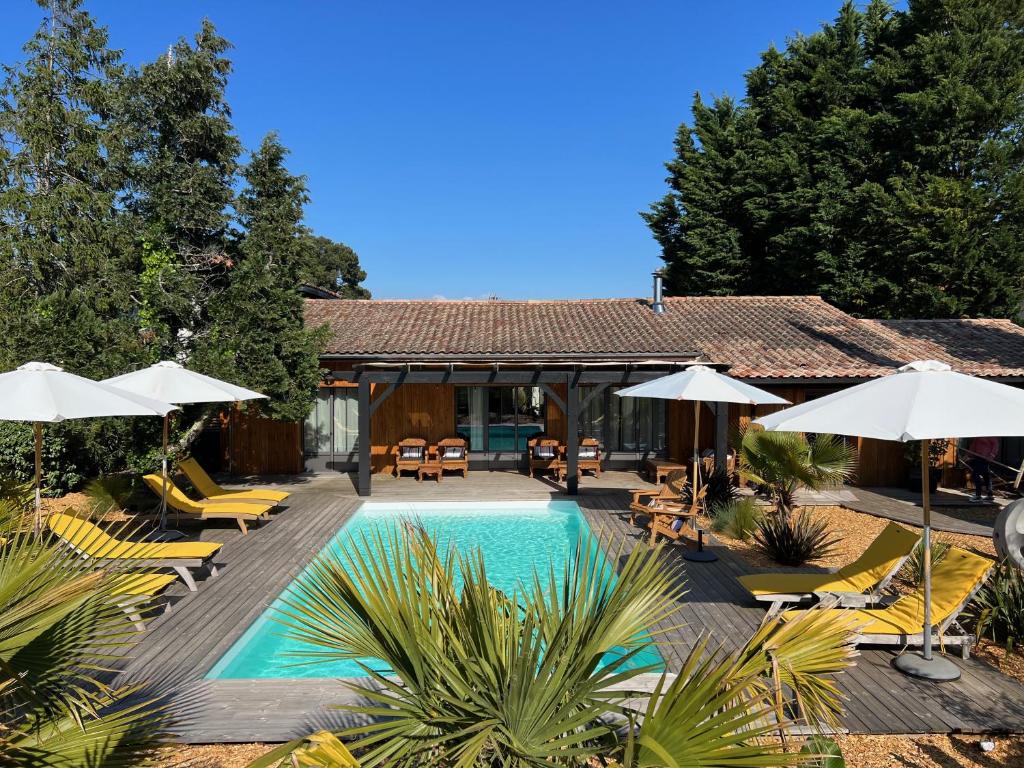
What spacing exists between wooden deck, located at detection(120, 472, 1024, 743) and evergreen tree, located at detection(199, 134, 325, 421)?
119 inches

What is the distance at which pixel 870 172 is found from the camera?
81.7 feet

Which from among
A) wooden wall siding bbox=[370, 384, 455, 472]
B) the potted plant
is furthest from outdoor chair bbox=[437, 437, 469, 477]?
the potted plant

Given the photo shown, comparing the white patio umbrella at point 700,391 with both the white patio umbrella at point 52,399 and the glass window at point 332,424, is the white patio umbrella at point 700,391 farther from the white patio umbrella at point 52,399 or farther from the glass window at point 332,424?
the glass window at point 332,424

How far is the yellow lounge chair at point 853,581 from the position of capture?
6246mm

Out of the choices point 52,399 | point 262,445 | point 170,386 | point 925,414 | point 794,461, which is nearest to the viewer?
point 925,414

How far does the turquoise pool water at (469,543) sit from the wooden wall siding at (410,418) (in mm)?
4136

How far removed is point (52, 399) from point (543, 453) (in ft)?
36.8

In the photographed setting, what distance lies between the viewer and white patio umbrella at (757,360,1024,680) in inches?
185

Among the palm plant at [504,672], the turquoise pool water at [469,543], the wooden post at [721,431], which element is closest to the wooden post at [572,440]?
the turquoise pool water at [469,543]

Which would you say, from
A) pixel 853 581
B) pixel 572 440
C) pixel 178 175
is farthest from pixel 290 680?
pixel 178 175

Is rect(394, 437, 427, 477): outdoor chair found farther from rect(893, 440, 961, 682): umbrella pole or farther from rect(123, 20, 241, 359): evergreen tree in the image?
rect(893, 440, 961, 682): umbrella pole

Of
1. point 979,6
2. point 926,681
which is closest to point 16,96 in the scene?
point 926,681

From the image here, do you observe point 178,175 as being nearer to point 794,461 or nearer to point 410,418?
point 410,418

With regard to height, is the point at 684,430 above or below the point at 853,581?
above
